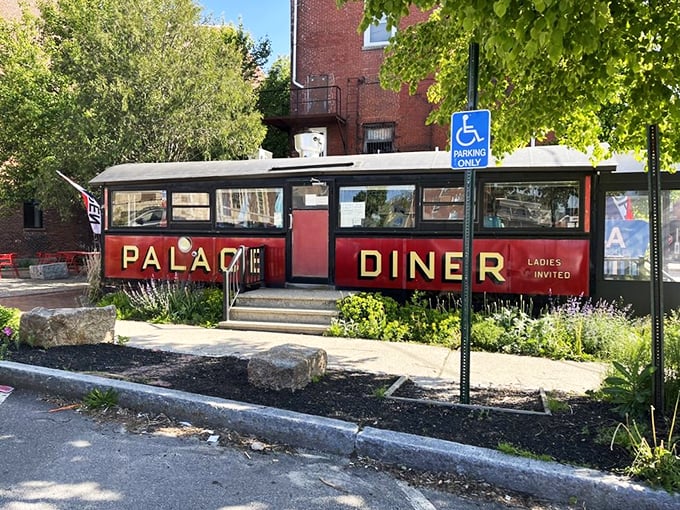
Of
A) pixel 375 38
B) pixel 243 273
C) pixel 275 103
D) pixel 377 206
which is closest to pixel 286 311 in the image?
pixel 243 273

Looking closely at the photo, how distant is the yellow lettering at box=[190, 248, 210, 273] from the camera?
1014 cm

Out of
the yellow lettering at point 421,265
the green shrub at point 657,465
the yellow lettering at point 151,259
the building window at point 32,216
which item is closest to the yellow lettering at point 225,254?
the yellow lettering at point 151,259

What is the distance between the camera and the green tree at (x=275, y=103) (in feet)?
70.3

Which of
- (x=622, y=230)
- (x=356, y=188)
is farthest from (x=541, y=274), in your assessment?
(x=356, y=188)

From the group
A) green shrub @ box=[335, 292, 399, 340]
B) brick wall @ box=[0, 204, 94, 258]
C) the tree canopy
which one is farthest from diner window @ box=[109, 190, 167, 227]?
brick wall @ box=[0, 204, 94, 258]

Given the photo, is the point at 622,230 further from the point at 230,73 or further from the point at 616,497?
the point at 230,73

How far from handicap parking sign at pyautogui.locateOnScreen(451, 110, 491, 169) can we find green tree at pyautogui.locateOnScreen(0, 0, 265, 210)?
11.6 metres

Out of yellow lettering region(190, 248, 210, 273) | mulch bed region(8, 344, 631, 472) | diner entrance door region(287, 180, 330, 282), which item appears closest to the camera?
mulch bed region(8, 344, 631, 472)

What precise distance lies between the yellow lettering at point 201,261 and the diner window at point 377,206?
9.05 ft

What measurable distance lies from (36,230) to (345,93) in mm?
15587

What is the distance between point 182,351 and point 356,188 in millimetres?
4094

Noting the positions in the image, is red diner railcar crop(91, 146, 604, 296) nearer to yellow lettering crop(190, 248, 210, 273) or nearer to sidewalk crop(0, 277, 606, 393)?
yellow lettering crop(190, 248, 210, 273)

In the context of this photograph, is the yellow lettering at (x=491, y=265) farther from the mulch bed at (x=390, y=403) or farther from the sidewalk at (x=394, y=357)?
the mulch bed at (x=390, y=403)

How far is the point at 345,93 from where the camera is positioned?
18641mm
